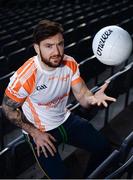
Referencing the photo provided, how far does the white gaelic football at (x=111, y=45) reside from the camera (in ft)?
10.7

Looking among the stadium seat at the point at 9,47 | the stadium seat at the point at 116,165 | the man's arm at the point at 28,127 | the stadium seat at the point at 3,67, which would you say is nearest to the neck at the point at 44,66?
the man's arm at the point at 28,127

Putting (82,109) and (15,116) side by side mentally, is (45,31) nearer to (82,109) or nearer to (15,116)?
(15,116)

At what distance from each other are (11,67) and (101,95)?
2.34 metres

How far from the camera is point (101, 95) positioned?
9.05 ft

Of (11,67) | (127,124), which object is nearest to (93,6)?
(11,67)

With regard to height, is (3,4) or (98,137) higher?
(98,137)

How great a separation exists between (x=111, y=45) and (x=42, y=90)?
0.91m

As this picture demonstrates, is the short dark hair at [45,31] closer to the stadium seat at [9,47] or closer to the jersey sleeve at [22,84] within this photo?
the jersey sleeve at [22,84]

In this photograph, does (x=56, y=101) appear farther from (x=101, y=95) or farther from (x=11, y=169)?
(x=11, y=169)

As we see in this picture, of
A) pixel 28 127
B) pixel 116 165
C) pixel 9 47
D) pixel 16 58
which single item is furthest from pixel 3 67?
pixel 116 165

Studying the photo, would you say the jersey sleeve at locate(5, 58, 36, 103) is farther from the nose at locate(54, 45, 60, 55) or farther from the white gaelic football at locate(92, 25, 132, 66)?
the white gaelic football at locate(92, 25, 132, 66)

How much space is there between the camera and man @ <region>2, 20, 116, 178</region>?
253cm

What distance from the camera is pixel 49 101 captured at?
9.00 feet

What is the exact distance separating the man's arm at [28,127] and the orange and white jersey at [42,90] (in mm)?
65
